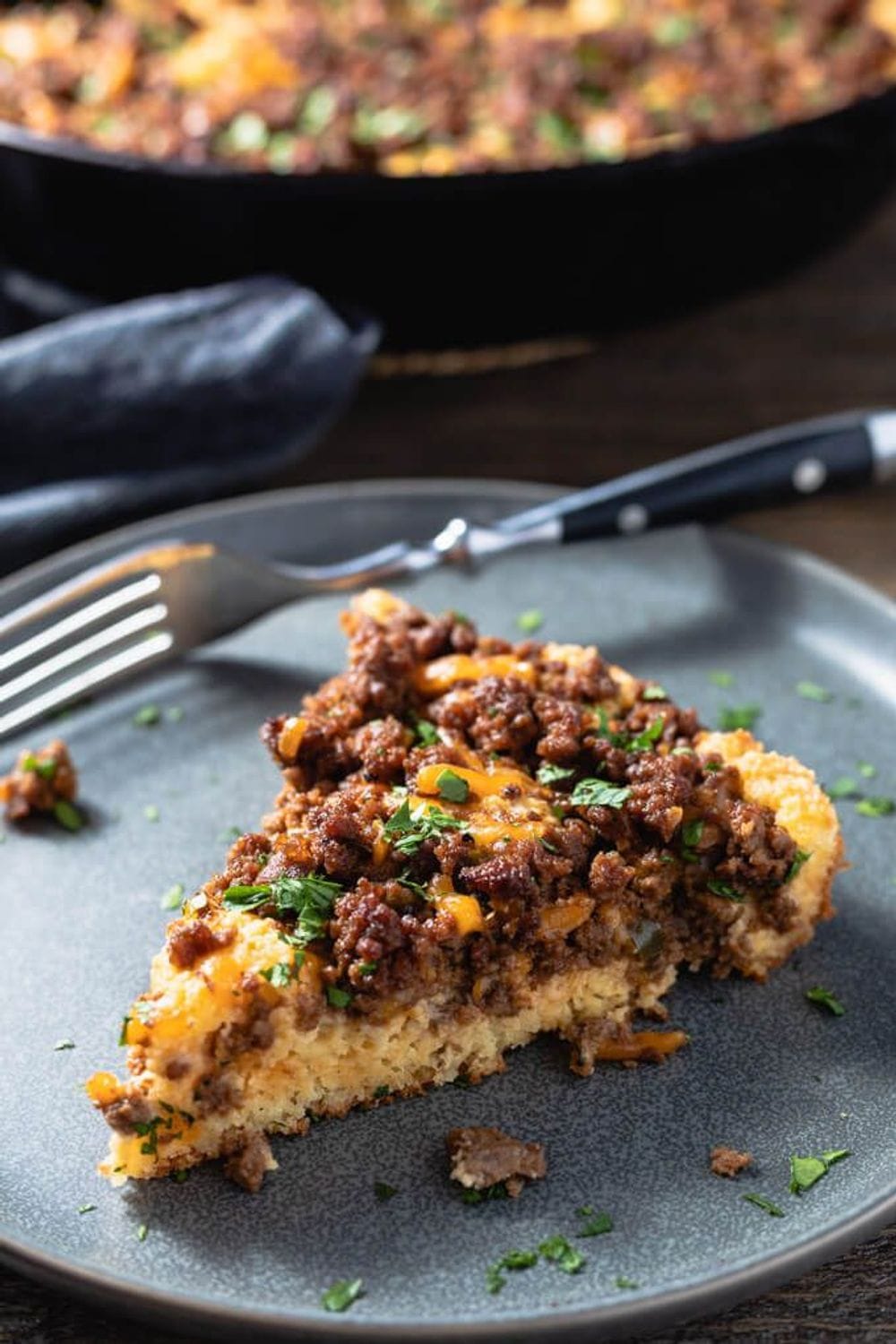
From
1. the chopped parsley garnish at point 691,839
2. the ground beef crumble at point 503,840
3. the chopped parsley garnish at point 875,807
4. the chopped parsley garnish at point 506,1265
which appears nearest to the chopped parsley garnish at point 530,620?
the ground beef crumble at point 503,840

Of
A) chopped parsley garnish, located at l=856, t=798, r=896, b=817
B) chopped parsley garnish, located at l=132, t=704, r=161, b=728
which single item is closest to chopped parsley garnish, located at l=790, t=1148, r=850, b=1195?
chopped parsley garnish, located at l=856, t=798, r=896, b=817

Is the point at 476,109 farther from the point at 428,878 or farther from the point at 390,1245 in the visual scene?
the point at 390,1245

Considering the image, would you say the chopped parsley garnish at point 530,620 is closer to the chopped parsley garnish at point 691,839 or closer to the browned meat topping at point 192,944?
the chopped parsley garnish at point 691,839

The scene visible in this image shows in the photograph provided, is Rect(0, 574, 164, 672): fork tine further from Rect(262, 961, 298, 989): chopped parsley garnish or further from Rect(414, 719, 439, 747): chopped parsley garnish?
Rect(262, 961, 298, 989): chopped parsley garnish

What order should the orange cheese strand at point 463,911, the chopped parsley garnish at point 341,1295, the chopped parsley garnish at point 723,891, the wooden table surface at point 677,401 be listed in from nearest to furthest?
the chopped parsley garnish at point 341,1295
the orange cheese strand at point 463,911
the chopped parsley garnish at point 723,891
the wooden table surface at point 677,401

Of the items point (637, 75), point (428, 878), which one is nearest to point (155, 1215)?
point (428, 878)

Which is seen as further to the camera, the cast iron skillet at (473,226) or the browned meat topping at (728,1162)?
the cast iron skillet at (473,226)
